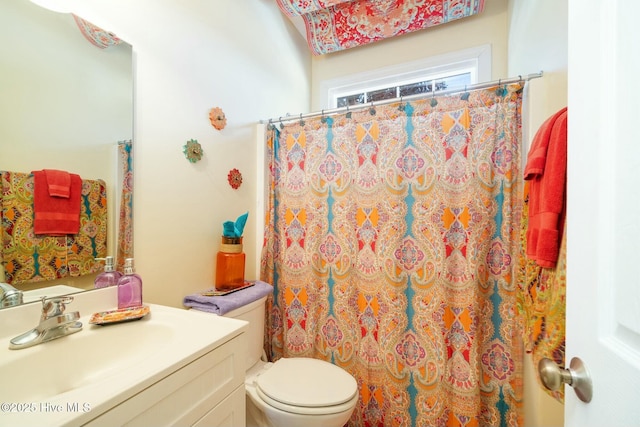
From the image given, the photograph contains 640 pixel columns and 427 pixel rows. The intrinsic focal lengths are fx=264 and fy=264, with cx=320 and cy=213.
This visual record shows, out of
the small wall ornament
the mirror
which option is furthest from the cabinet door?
the small wall ornament

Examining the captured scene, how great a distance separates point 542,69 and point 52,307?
6.27 ft

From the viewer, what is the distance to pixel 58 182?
0.83 metres

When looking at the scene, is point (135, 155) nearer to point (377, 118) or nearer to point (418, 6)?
point (377, 118)

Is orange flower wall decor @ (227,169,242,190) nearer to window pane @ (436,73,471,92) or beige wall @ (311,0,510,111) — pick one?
beige wall @ (311,0,510,111)

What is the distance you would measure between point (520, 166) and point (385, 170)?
0.60 meters

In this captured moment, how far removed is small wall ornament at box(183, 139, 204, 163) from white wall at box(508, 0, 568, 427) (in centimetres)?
145

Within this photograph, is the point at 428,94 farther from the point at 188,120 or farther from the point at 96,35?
the point at 96,35

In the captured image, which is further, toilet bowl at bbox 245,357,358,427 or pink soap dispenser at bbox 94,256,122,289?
toilet bowl at bbox 245,357,358,427

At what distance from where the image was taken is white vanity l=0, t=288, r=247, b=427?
48cm

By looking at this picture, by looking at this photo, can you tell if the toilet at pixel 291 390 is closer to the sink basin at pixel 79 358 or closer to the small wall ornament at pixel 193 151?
the sink basin at pixel 79 358

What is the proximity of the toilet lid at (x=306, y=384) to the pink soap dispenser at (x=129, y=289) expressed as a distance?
2.04ft

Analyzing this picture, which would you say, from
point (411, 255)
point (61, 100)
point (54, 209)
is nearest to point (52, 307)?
point (54, 209)

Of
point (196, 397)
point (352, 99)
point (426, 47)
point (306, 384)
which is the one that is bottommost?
point (306, 384)

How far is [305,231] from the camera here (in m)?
1.58
